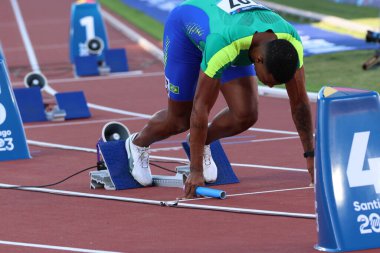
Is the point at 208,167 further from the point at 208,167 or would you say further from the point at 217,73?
the point at 217,73

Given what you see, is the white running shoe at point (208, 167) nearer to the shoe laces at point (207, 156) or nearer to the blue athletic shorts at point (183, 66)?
the shoe laces at point (207, 156)

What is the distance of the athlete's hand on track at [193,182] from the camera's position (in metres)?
9.41

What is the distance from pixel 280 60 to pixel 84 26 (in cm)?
1378

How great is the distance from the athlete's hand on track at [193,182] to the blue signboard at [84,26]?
12636 millimetres

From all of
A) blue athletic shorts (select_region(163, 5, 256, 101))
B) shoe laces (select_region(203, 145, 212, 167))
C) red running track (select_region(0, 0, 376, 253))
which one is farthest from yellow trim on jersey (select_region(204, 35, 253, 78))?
shoe laces (select_region(203, 145, 212, 167))

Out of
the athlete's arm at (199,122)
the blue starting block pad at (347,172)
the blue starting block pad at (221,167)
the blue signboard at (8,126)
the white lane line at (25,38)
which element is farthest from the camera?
the white lane line at (25,38)

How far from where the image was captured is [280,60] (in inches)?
337

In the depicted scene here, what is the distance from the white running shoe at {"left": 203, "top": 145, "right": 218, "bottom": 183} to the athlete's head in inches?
67.3

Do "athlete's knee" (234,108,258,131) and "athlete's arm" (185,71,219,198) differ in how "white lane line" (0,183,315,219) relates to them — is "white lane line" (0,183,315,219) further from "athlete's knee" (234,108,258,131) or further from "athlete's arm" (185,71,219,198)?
"athlete's knee" (234,108,258,131)

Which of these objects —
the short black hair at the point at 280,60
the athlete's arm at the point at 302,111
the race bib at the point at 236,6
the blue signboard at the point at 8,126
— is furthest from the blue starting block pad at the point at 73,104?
the short black hair at the point at 280,60

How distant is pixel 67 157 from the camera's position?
41.2 ft

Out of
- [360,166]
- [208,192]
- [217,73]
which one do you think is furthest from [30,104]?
[360,166]

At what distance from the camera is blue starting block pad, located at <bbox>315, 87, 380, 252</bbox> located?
741cm

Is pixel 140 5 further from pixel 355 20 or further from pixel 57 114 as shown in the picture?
pixel 57 114
